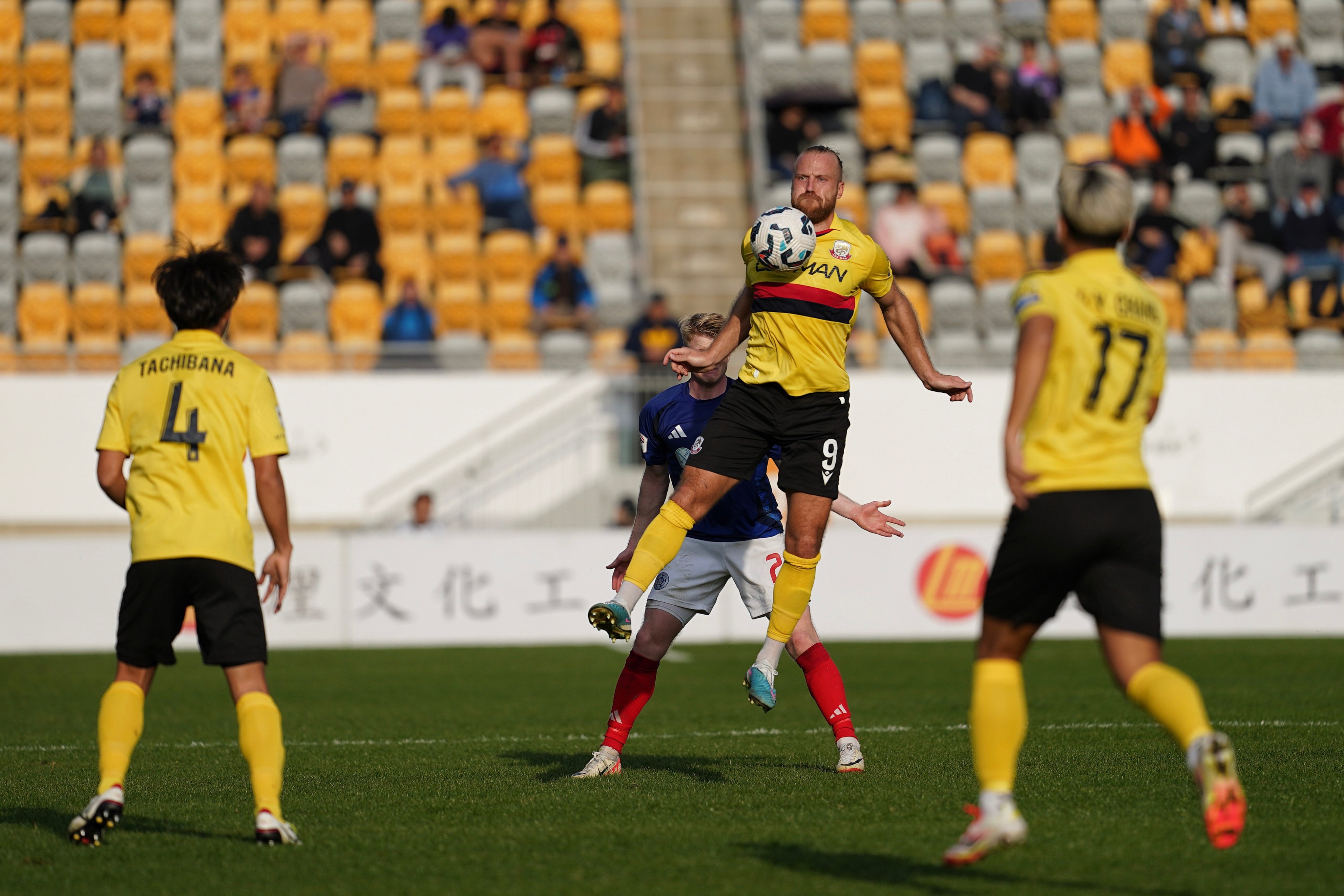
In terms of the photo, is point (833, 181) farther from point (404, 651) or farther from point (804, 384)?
point (404, 651)

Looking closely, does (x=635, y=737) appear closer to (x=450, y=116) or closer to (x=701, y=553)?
(x=701, y=553)

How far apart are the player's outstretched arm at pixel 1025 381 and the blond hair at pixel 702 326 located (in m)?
2.64

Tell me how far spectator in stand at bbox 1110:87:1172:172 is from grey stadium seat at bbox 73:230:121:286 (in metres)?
13.2

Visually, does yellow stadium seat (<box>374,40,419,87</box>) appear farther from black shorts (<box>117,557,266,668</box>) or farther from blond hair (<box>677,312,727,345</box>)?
black shorts (<box>117,557,266,668</box>)

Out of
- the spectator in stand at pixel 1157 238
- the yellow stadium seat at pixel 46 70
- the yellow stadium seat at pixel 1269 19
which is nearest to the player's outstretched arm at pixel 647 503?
the spectator in stand at pixel 1157 238

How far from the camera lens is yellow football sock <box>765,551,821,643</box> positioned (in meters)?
6.70

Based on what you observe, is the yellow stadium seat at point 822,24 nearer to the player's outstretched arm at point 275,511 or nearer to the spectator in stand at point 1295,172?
the spectator in stand at point 1295,172

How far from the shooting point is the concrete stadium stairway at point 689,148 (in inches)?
844

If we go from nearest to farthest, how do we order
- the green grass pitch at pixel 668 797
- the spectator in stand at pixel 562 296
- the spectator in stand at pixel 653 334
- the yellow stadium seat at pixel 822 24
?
the green grass pitch at pixel 668 797
the spectator in stand at pixel 653 334
the spectator in stand at pixel 562 296
the yellow stadium seat at pixel 822 24

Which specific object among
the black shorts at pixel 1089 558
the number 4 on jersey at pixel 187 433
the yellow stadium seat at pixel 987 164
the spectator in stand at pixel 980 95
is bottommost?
the black shorts at pixel 1089 558

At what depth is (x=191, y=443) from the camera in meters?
5.09

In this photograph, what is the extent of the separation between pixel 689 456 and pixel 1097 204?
2.80 m

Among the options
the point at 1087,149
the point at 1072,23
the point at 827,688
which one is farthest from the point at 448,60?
the point at 827,688

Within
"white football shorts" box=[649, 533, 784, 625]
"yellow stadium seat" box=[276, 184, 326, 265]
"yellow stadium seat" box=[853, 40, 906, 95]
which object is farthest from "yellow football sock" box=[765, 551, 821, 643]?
"yellow stadium seat" box=[853, 40, 906, 95]
